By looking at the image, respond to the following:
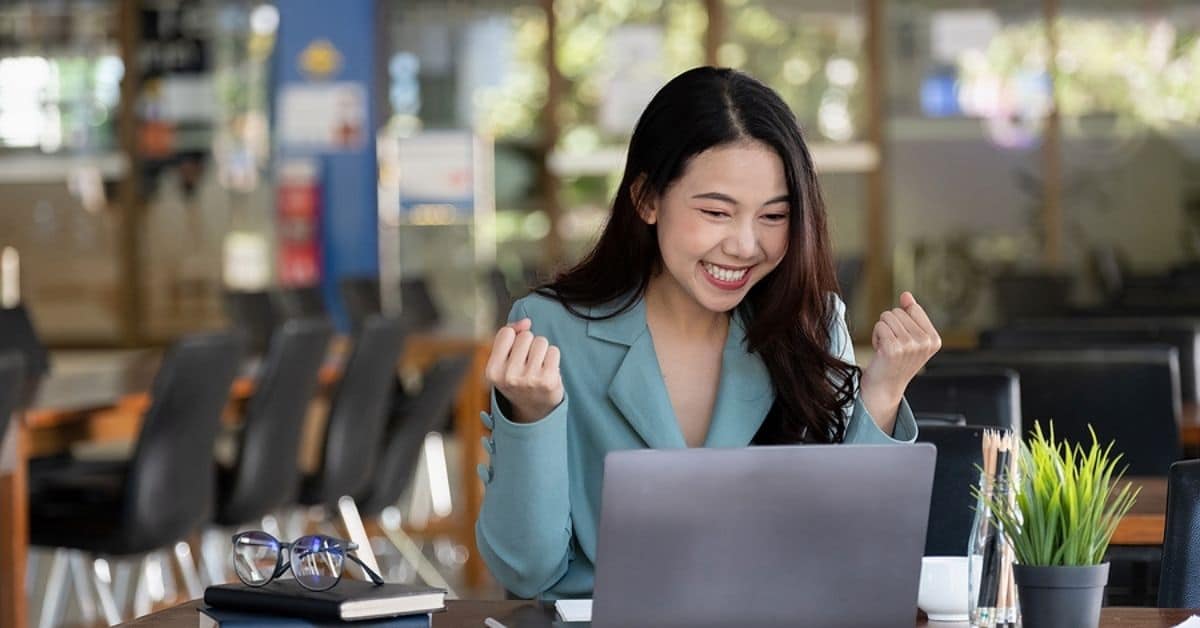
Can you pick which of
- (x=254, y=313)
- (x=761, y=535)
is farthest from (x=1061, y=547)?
(x=254, y=313)

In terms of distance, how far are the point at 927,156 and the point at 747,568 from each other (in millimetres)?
10756

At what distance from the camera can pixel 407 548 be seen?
675 cm

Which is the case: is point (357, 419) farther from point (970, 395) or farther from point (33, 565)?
point (970, 395)

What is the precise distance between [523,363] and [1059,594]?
0.58m

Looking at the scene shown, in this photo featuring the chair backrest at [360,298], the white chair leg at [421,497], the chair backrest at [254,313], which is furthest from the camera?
the chair backrest at [360,298]

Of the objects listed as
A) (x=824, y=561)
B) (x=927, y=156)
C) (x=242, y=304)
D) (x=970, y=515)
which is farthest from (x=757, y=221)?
(x=927, y=156)

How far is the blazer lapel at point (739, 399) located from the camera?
2340mm

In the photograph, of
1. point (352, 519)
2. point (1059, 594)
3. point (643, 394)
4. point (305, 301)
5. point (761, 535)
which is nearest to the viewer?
point (761, 535)

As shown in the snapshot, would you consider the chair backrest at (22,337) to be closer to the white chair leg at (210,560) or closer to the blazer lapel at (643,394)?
the white chair leg at (210,560)

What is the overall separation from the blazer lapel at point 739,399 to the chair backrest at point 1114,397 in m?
1.40

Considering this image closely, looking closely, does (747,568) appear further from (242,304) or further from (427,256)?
(427,256)

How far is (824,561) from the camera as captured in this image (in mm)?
1627

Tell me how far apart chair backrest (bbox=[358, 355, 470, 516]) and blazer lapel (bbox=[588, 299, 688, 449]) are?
3.21m

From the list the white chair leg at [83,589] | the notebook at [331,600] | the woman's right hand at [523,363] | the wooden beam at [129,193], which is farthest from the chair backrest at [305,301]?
the notebook at [331,600]
